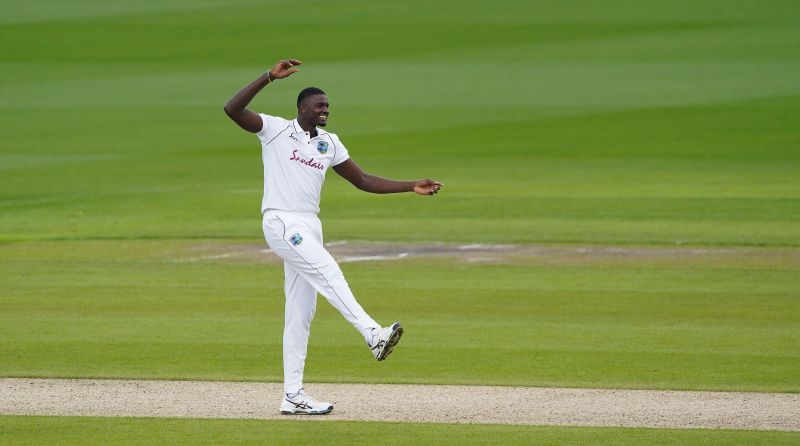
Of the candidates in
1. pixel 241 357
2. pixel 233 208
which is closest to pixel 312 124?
pixel 241 357

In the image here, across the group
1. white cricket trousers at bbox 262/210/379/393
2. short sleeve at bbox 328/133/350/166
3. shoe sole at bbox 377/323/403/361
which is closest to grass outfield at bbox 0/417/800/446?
shoe sole at bbox 377/323/403/361

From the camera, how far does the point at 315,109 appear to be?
9922 millimetres

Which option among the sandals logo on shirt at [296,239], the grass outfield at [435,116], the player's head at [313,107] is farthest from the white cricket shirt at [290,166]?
the grass outfield at [435,116]

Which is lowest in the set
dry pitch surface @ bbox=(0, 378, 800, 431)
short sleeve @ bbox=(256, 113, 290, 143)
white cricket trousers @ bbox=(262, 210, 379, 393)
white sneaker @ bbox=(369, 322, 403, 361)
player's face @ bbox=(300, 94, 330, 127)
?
dry pitch surface @ bbox=(0, 378, 800, 431)

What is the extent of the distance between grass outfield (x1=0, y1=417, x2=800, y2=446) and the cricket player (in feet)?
1.75

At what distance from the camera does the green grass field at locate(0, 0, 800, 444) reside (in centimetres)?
1256

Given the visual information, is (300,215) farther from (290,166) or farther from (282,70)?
(282,70)

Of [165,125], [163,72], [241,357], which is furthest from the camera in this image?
[163,72]

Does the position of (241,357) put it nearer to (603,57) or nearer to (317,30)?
(603,57)

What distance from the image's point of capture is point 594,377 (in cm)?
1149

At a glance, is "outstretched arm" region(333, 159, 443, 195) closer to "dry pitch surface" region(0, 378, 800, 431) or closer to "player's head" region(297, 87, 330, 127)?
"player's head" region(297, 87, 330, 127)

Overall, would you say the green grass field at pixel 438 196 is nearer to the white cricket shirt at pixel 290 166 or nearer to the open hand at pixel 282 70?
the white cricket shirt at pixel 290 166

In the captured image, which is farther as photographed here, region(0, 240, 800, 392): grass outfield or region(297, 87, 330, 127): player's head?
region(0, 240, 800, 392): grass outfield

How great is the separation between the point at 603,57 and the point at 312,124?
39.0 m
